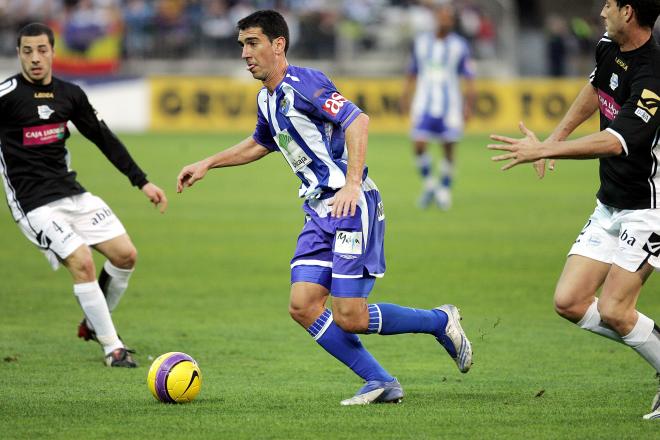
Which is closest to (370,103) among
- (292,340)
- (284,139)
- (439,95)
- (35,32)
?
(439,95)

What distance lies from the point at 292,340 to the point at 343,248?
2931 mm

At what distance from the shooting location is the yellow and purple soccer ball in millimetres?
6898

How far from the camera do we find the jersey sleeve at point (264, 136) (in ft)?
24.3

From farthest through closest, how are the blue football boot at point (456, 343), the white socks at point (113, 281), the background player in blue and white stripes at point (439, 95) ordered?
1. the background player in blue and white stripes at point (439, 95)
2. the white socks at point (113, 281)
3. the blue football boot at point (456, 343)

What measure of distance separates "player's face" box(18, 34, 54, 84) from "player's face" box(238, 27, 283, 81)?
7.47ft

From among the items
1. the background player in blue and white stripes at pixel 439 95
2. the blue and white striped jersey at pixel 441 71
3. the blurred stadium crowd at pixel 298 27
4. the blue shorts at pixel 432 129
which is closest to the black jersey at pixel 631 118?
the background player in blue and white stripes at pixel 439 95

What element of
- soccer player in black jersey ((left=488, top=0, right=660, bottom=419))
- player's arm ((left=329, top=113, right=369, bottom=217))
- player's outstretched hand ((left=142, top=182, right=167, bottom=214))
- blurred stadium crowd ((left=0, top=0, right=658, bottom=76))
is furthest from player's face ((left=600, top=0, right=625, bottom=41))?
blurred stadium crowd ((left=0, top=0, right=658, bottom=76))

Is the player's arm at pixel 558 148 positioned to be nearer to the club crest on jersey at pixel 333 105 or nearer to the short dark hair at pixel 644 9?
the short dark hair at pixel 644 9

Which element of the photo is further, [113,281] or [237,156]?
[113,281]

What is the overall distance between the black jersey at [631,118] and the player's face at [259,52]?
1.95m

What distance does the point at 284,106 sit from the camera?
6.95m

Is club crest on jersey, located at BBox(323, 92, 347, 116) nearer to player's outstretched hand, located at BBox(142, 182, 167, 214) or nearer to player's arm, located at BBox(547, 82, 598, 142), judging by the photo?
player's arm, located at BBox(547, 82, 598, 142)

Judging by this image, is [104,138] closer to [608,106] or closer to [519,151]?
[608,106]

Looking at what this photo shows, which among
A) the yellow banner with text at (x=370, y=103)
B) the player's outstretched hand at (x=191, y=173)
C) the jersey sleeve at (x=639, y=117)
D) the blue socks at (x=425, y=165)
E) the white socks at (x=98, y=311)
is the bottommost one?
the yellow banner with text at (x=370, y=103)
